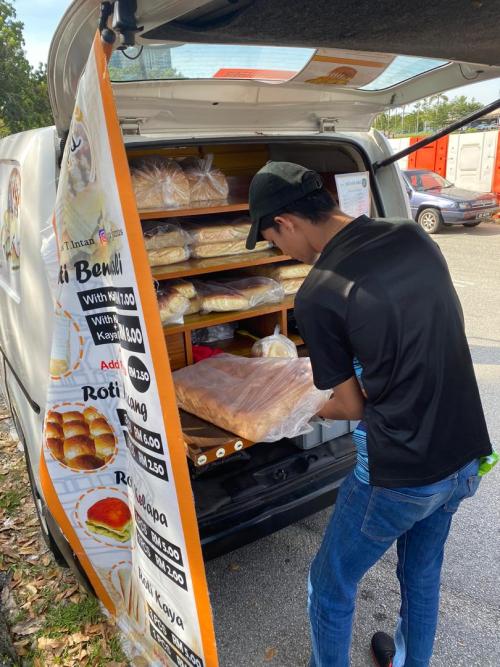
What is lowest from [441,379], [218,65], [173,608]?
[173,608]

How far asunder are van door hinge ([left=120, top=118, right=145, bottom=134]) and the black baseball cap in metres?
0.73

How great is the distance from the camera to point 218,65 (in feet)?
6.31

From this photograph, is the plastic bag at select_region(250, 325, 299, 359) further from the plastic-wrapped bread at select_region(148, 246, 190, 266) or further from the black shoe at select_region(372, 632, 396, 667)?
the black shoe at select_region(372, 632, 396, 667)

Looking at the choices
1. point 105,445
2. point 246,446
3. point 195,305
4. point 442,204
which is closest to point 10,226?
point 195,305

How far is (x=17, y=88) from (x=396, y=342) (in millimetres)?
21207

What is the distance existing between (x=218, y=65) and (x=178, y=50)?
8.1 inches

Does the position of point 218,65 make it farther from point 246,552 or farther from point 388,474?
point 246,552

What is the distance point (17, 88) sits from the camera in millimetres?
18516

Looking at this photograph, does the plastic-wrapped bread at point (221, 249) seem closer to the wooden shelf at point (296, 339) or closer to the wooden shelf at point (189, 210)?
the wooden shelf at point (189, 210)

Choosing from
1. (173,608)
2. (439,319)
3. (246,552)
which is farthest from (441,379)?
(246,552)

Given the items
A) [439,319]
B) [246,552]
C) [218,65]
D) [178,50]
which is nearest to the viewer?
[439,319]

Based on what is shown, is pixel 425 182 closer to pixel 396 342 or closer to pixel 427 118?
pixel 396 342

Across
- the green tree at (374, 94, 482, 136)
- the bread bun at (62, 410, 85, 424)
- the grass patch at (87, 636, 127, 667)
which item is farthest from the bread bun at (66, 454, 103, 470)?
the green tree at (374, 94, 482, 136)

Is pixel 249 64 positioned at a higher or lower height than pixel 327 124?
higher
